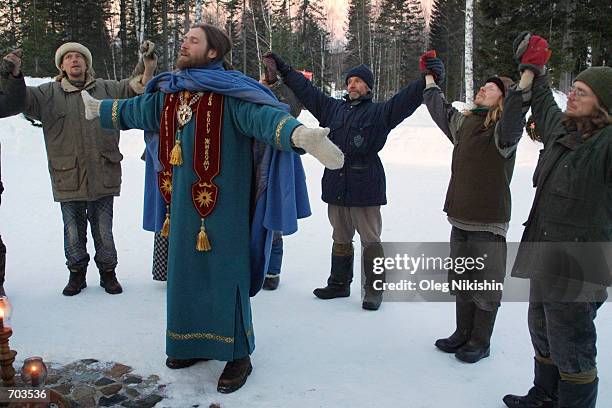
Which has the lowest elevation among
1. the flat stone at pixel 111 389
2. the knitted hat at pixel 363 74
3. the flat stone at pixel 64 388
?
the flat stone at pixel 111 389

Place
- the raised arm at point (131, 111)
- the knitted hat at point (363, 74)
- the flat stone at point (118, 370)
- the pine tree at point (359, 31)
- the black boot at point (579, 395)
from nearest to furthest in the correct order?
the black boot at point (579, 395) → the flat stone at point (118, 370) → the raised arm at point (131, 111) → the knitted hat at point (363, 74) → the pine tree at point (359, 31)

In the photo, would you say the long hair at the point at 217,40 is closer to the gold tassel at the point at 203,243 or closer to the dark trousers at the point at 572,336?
the gold tassel at the point at 203,243

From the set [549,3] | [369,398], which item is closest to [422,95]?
[369,398]

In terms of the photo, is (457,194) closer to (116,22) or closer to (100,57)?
(100,57)

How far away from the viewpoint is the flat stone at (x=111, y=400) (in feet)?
9.44

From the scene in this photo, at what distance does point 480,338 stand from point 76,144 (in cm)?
349

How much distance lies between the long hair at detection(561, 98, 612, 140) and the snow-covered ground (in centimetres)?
159

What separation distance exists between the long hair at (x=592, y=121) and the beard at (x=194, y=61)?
6.56 ft

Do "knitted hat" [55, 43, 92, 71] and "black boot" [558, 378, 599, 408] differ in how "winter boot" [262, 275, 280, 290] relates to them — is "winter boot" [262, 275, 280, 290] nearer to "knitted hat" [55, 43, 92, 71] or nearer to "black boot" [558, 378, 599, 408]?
"knitted hat" [55, 43, 92, 71]

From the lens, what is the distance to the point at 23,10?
26.3m

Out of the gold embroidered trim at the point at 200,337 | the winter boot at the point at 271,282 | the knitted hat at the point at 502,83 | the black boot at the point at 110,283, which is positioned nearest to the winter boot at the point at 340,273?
the winter boot at the point at 271,282

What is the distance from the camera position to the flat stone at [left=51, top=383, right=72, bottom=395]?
2980 millimetres

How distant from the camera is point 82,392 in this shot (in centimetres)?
299

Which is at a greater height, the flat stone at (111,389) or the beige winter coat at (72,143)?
the beige winter coat at (72,143)
